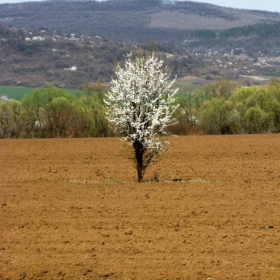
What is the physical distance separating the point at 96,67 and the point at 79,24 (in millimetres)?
72969

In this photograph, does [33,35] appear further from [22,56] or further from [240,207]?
[240,207]

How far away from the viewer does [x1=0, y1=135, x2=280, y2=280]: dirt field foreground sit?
33.4ft

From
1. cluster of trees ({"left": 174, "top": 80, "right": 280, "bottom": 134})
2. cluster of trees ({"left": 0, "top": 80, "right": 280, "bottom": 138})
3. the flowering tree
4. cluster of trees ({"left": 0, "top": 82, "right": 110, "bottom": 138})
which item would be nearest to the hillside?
cluster of trees ({"left": 174, "top": 80, "right": 280, "bottom": 134})

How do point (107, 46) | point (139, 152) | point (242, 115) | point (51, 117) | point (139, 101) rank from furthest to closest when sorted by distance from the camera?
1. point (107, 46)
2. point (242, 115)
3. point (51, 117)
4. point (139, 152)
5. point (139, 101)

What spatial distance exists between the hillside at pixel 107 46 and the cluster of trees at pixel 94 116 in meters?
32.0

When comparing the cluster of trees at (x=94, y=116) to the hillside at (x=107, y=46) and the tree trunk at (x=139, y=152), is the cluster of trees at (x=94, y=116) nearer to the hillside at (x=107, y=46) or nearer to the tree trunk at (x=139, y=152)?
the tree trunk at (x=139, y=152)

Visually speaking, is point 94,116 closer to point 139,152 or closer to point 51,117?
point 51,117

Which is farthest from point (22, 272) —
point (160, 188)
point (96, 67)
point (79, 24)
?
point (79, 24)

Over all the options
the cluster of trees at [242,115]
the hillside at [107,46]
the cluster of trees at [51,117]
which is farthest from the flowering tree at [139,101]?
the hillside at [107,46]

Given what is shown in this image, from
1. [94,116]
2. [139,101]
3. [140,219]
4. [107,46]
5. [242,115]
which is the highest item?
[139,101]

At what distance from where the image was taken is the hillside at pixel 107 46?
117m

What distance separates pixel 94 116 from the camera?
39219 millimetres

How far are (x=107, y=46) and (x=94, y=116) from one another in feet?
312

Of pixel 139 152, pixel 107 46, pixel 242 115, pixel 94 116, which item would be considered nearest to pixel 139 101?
pixel 139 152
